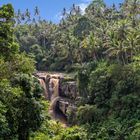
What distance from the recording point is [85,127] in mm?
37844

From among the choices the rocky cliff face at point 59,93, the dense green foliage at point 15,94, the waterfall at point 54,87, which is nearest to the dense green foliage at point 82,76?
the dense green foliage at point 15,94

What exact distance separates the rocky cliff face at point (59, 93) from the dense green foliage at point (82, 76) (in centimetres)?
328

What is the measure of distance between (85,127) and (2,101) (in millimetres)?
16987

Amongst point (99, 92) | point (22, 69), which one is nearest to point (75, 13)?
point (99, 92)

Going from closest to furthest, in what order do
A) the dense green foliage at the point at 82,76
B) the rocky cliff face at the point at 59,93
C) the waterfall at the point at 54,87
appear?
the dense green foliage at the point at 82,76 → the rocky cliff face at the point at 59,93 → the waterfall at the point at 54,87

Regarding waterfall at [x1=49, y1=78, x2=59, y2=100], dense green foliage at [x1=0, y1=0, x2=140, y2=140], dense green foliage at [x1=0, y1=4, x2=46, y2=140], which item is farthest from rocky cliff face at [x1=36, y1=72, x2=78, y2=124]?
dense green foliage at [x1=0, y1=4, x2=46, y2=140]

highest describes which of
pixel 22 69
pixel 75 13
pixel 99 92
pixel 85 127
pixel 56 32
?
pixel 75 13

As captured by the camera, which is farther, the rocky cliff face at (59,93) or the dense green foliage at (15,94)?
the rocky cliff face at (59,93)

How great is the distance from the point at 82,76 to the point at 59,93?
Result: 7.68 m

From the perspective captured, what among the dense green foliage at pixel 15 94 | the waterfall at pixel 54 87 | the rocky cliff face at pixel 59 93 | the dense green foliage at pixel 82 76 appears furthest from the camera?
the waterfall at pixel 54 87

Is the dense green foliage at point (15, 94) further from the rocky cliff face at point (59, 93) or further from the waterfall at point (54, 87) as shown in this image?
the waterfall at point (54, 87)

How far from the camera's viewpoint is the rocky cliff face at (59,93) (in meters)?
48.1

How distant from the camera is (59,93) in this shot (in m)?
51.6

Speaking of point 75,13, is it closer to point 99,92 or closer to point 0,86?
point 99,92
